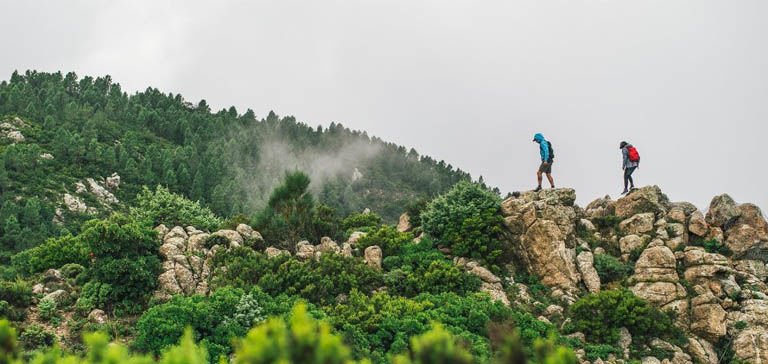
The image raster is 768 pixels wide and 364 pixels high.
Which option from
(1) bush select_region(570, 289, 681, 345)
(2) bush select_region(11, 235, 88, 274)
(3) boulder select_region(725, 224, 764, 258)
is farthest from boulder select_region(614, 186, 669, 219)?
(2) bush select_region(11, 235, 88, 274)

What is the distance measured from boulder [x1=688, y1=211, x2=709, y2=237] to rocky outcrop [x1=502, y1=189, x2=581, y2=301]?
4.45 metres

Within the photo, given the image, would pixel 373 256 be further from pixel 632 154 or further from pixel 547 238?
pixel 632 154

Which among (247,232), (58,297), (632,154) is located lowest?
(58,297)

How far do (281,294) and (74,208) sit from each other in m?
50.6

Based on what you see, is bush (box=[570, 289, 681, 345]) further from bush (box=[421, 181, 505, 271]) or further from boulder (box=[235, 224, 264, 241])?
boulder (box=[235, 224, 264, 241])

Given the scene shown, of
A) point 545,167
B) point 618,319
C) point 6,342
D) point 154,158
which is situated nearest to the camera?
point 6,342

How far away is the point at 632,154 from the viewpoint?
1061 inches

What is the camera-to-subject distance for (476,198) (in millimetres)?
27172

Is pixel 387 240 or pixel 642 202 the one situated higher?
pixel 642 202

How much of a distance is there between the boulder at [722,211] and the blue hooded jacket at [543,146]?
698 cm

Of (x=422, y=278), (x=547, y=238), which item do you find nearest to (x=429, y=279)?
(x=422, y=278)

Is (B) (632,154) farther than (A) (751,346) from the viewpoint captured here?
Yes

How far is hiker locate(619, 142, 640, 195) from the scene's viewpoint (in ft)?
88.5

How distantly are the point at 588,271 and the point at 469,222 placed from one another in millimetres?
4980
